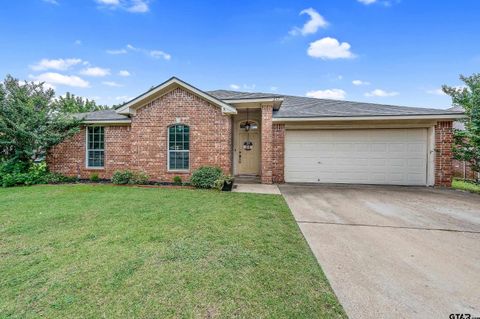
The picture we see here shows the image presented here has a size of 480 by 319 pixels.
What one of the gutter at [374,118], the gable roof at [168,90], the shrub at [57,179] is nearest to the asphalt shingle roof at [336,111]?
the gutter at [374,118]

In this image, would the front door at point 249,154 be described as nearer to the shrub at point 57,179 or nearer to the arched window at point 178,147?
the arched window at point 178,147

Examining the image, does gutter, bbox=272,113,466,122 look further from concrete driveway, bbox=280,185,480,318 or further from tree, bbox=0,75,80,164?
tree, bbox=0,75,80,164

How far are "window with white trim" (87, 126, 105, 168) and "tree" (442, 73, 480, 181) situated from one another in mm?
14918

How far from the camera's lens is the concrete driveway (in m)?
2.30

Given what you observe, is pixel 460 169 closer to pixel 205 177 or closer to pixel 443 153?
pixel 443 153

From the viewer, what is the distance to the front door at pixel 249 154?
11.3 m

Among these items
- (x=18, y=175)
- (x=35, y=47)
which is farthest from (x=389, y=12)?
(x=35, y=47)

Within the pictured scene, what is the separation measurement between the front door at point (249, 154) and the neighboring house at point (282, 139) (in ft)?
4.56

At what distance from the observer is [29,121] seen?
9.39 metres

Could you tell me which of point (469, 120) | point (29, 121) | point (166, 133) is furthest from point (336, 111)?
point (29, 121)

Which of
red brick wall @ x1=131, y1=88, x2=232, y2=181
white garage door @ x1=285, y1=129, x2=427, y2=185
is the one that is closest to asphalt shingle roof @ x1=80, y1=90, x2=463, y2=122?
white garage door @ x1=285, y1=129, x2=427, y2=185

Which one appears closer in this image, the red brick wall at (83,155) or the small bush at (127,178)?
the small bush at (127,178)

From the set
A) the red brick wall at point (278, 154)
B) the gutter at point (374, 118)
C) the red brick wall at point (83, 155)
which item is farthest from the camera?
the red brick wall at point (83, 155)

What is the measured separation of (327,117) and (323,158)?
1818mm
